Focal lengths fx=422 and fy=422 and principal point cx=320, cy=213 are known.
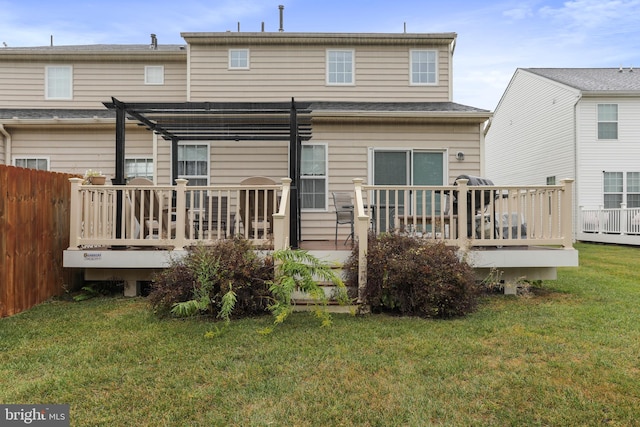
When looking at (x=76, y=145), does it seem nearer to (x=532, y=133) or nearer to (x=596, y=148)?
(x=596, y=148)

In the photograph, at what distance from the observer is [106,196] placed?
Result: 557cm

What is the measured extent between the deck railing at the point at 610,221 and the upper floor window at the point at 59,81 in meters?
15.7

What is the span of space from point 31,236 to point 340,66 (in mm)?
7099

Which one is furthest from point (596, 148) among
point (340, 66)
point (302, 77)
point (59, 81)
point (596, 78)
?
point (59, 81)

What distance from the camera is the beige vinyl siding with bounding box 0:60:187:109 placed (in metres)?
10.8

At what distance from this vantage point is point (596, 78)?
1576 cm

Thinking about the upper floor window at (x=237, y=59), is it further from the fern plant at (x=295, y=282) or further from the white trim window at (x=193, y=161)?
the fern plant at (x=295, y=282)

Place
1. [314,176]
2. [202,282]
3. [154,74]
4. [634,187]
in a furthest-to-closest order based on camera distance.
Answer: [634,187] < [154,74] < [314,176] < [202,282]

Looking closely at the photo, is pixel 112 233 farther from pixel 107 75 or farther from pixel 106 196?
pixel 107 75

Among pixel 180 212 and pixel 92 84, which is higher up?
pixel 92 84

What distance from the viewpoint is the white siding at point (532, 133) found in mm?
14430

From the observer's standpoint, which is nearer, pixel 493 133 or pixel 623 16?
pixel 623 16

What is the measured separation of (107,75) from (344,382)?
35.7ft

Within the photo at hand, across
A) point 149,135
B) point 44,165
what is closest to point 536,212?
point 149,135
